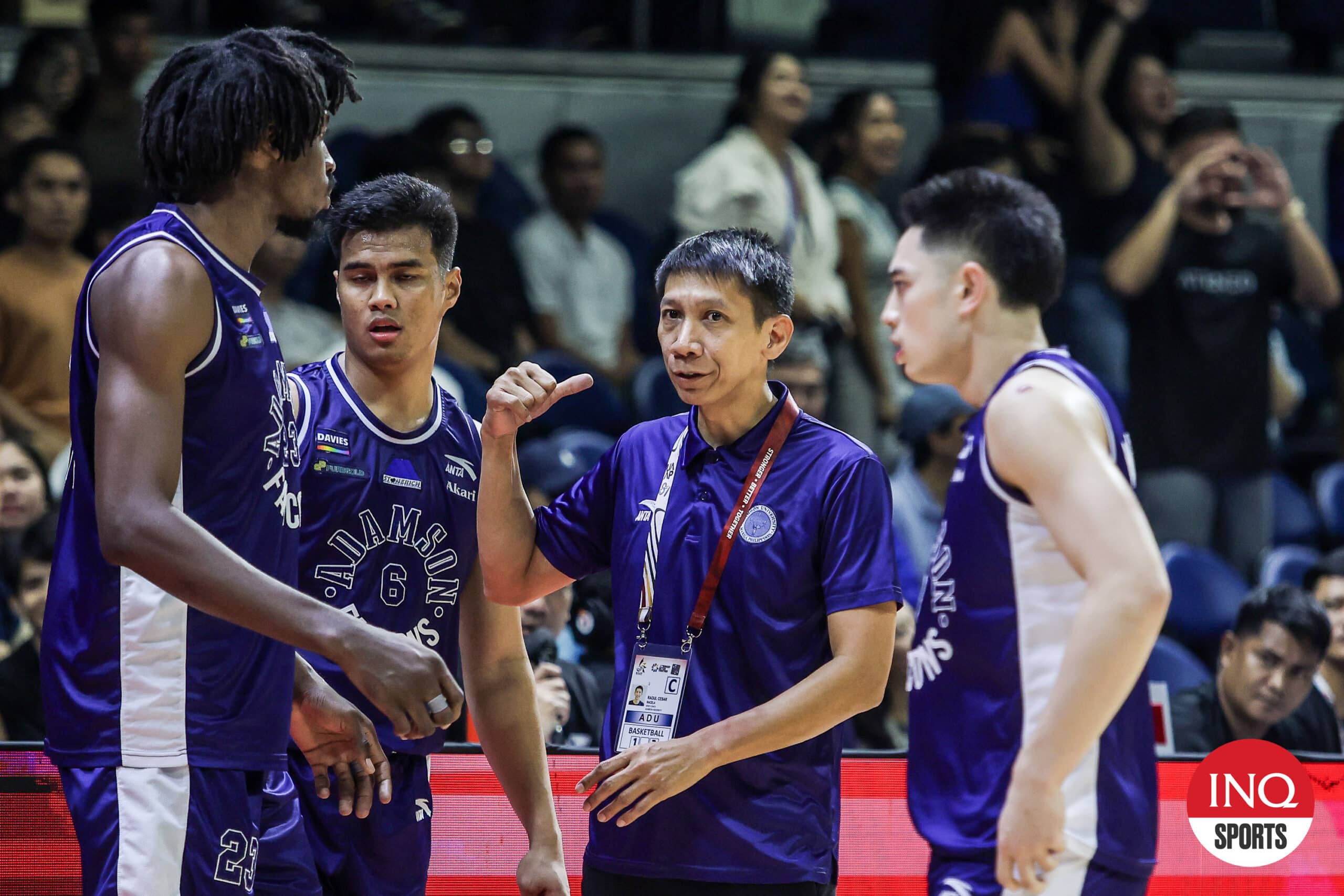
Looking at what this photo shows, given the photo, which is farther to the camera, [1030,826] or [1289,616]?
[1289,616]

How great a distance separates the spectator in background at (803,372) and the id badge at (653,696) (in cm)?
403

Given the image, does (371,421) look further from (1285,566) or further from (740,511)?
(1285,566)

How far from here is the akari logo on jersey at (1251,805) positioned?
13.8 ft

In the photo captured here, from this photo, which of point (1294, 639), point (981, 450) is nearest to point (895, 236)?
point (1294, 639)

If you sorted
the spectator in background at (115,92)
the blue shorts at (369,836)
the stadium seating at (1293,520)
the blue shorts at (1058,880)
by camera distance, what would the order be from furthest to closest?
the stadium seating at (1293,520)
the spectator in background at (115,92)
the blue shorts at (369,836)
the blue shorts at (1058,880)

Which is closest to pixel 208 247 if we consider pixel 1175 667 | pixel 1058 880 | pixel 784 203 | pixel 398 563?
pixel 398 563

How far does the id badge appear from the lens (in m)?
3.40

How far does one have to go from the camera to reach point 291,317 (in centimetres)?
739

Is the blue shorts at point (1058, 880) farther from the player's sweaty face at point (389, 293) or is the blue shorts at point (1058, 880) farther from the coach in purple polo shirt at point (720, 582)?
the player's sweaty face at point (389, 293)

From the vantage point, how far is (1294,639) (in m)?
6.20

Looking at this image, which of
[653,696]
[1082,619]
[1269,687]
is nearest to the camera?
[1082,619]

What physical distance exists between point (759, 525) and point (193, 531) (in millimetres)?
1279

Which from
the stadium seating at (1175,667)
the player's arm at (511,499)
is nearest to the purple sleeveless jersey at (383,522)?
the player's arm at (511,499)

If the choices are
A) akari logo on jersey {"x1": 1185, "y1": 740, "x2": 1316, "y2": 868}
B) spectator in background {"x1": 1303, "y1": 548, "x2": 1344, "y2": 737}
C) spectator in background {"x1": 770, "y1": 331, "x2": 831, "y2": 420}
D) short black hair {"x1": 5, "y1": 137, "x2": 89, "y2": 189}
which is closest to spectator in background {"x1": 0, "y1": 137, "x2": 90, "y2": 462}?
short black hair {"x1": 5, "y1": 137, "x2": 89, "y2": 189}
